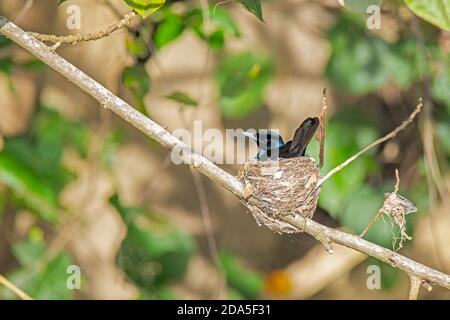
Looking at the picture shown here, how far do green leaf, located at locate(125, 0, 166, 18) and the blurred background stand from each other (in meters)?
0.88

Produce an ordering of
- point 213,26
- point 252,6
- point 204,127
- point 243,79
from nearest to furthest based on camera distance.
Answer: point 252,6, point 213,26, point 243,79, point 204,127

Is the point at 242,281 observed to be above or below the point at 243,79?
below

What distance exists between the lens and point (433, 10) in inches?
58.9

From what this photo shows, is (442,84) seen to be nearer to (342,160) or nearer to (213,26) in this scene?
(342,160)

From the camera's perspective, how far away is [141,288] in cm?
299

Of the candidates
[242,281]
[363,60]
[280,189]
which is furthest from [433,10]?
[242,281]

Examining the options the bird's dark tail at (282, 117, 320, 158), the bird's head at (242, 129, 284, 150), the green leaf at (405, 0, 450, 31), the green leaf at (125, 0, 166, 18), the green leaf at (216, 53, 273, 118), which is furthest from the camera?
the green leaf at (216, 53, 273, 118)

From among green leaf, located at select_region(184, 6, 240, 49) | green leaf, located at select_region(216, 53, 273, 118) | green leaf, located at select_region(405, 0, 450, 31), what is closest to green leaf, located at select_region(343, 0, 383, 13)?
green leaf, located at select_region(405, 0, 450, 31)

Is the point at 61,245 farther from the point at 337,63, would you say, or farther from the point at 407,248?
the point at 407,248

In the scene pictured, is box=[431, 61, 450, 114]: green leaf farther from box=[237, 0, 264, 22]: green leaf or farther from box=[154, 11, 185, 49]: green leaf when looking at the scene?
→ box=[237, 0, 264, 22]: green leaf

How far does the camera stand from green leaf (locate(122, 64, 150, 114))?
2.65 meters

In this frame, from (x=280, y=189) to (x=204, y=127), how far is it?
1.44 meters

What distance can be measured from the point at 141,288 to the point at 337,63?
1130 mm
